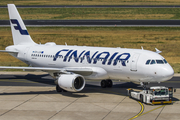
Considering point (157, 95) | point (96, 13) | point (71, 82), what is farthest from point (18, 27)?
point (96, 13)

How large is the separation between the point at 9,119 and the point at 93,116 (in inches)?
258

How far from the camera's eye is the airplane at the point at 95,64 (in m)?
31.2

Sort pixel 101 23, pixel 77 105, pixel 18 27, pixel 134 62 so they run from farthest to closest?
pixel 101 23, pixel 18 27, pixel 134 62, pixel 77 105

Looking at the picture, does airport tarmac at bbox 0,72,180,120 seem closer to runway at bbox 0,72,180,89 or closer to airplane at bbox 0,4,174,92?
runway at bbox 0,72,180,89

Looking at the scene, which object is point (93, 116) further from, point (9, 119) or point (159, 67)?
point (159, 67)

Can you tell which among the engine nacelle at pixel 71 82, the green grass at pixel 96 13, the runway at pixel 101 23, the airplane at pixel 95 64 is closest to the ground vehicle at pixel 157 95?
the airplane at pixel 95 64

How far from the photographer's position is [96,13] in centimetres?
10538

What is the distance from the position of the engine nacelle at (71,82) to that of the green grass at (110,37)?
94.0ft

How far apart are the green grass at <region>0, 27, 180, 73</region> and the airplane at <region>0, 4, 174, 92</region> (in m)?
21.5

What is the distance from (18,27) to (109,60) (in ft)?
52.7

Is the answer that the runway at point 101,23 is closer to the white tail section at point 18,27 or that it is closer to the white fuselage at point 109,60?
the white tail section at point 18,27

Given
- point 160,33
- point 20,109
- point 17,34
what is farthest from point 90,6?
point 20,109

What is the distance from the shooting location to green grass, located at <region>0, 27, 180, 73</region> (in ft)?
216

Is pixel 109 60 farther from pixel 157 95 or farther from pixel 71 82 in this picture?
pixel 157 95
